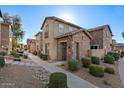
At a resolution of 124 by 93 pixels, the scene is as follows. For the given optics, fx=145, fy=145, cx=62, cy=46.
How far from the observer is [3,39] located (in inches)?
681

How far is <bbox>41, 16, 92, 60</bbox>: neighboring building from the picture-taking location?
1261cm

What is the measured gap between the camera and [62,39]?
13742 millimetres

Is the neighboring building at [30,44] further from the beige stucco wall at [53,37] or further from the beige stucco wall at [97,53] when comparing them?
the beige stucco wall at [97,53]

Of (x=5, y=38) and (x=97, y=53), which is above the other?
(x=5, y=38)

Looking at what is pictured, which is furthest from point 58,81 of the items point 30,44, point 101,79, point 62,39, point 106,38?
point 106,38

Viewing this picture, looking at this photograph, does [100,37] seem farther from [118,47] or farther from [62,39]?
[118,47]

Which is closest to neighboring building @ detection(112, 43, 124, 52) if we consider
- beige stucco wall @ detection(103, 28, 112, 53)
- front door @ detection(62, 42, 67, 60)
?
beige stucco wall @ detection(103, 28, 112, 53)

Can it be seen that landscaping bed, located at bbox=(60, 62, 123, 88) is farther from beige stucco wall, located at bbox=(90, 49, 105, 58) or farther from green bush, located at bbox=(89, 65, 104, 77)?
beige stucco wall, located at bbox=(90, 49, 105, 58)

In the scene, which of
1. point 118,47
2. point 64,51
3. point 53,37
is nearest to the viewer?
point 53,37

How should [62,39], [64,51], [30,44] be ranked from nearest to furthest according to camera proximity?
[30,44] → [62,39] → [64,51]

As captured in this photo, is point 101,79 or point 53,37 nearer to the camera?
point 101,79
